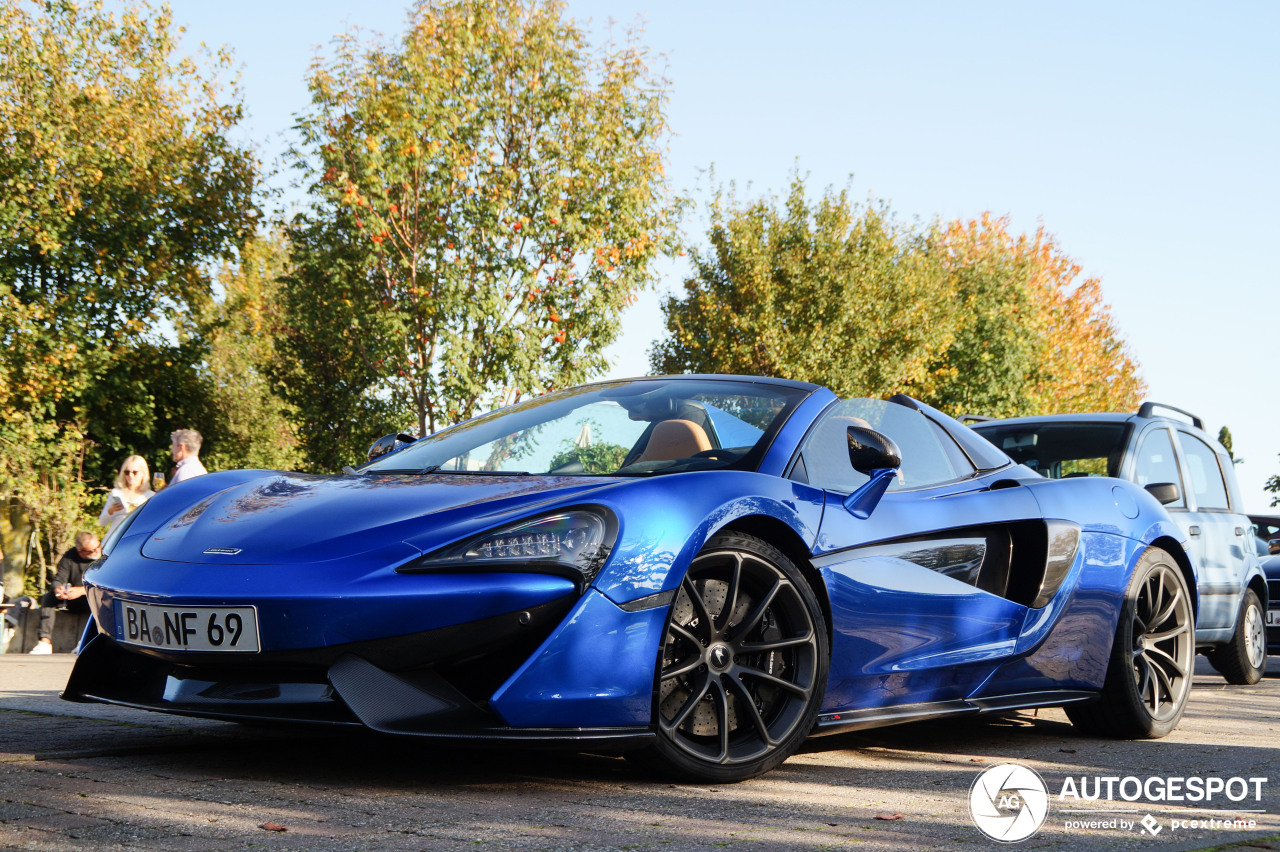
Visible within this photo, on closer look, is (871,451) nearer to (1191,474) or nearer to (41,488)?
(1191,474)

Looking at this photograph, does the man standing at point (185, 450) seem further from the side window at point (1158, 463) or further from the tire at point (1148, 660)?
the side window at point (1158, 463)

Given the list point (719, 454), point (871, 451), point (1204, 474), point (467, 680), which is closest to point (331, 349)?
point (1204, 474)

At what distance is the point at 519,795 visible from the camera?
10.5 feet

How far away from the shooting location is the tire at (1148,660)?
4984 mm

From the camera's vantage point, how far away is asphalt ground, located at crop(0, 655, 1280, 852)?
2678 mm

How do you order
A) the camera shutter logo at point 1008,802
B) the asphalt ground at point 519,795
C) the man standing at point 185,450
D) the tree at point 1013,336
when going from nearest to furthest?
the asphalt ground at point 519,795
the camera shutter logo at point 1008,802
the man standing at point 185,450
the tree at point 1013,336

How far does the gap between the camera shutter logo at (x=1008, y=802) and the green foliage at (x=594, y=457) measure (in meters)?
1.45

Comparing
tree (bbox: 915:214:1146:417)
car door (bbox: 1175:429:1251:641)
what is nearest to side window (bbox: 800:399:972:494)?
car door (bbox: 1175:429:1251:641)

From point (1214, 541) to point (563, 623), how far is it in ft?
19.6

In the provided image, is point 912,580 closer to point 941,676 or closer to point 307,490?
point 941,676

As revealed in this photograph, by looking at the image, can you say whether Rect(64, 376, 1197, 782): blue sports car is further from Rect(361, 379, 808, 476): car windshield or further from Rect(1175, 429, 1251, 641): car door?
Rect(1175, 429, 1251, 641): car door

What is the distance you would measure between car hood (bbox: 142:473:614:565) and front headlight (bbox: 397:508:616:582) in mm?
40

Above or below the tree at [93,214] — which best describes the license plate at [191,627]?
below

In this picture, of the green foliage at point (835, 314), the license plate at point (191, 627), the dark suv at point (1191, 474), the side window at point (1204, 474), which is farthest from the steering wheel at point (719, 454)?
the green foliage at point (835, 314)
